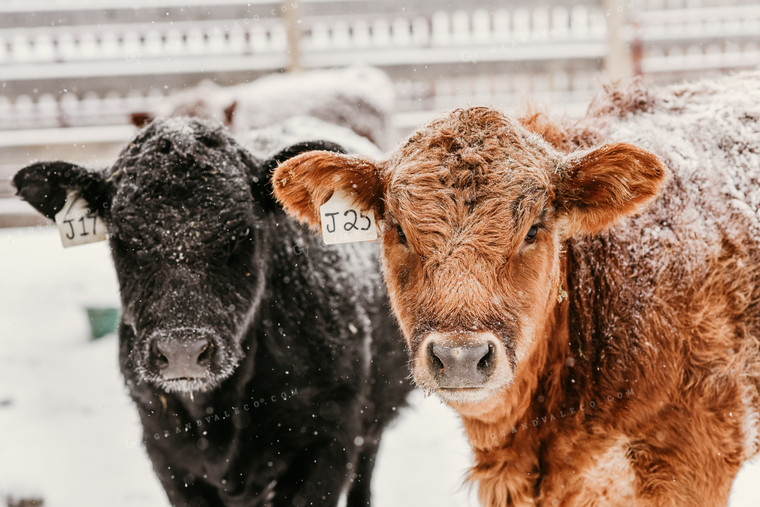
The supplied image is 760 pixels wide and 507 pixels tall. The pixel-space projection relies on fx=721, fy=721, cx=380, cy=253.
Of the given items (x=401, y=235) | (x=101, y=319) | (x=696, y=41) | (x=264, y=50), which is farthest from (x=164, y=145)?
(x=696, y=41)

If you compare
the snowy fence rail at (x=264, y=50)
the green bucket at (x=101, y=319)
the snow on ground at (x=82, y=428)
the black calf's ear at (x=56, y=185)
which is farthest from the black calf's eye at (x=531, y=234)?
the snowy fence rail at (x=264, y=50)

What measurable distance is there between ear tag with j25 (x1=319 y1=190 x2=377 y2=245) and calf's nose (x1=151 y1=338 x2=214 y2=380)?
645 mm

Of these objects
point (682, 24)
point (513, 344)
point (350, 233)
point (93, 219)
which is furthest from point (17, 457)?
point (682, 24)

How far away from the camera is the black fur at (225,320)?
2.90 metres

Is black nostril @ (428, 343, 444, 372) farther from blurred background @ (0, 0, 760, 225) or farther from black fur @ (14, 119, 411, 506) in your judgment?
blurred background @ (0, 0, 760, 225)

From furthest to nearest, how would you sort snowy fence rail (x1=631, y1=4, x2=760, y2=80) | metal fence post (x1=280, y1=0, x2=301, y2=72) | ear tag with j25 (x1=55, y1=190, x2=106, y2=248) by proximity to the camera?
snowy fence rail (x1=631, y1=4, x2=760, y2=80), metal fence post (x1=280, y1=0, x2=301, y2=72), ear tag with j25 (x1=55, y1=190, x2=106, y2=248)

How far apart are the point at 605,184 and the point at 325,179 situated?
3.12ft

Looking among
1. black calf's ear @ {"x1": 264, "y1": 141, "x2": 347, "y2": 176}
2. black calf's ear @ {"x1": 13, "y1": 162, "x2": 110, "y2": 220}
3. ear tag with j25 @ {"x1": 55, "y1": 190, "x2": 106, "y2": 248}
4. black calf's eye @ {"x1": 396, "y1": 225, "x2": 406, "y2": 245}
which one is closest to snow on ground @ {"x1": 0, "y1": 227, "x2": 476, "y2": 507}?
ear tag with j25 @ {"x1": 55, "y1": 190, "x2": 106, "y2": 248}

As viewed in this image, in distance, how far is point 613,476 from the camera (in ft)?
8.10

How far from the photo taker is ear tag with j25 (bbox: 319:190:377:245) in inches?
104

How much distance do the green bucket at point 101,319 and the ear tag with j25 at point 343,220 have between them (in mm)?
4614

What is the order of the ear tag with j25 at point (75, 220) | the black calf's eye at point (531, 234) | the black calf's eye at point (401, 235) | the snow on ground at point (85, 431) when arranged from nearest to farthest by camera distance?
1. the black calf's eye at point (531, 234)
2. the black calf's eye at point (401, 235)
3. the ear tag with j25 at point (75, 220)
4. the snow on ground at point (85, 431)

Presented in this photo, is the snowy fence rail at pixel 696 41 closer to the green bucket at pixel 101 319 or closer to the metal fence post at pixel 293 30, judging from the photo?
the metal fence post at pixel 293 30

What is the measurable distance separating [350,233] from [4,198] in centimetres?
849
